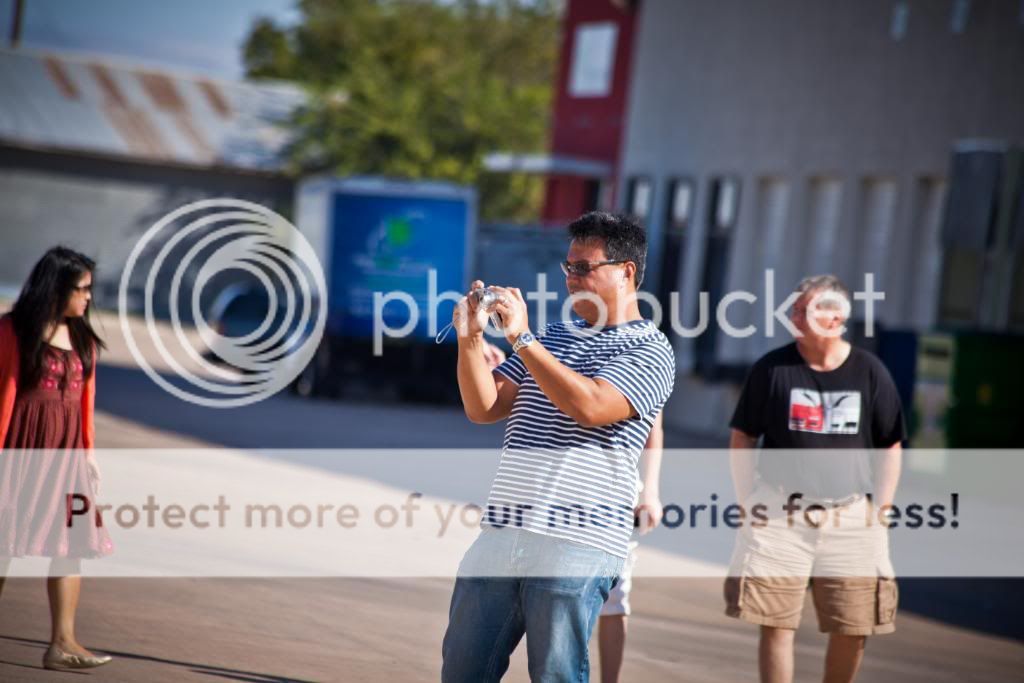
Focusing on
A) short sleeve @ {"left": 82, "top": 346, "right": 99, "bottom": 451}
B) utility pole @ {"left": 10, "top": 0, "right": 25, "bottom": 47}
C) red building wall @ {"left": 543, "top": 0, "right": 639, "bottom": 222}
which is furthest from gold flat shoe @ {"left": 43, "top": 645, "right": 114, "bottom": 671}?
utility pole @ {"left": 10, "top": 0, "right": 25, "bottom": 47}

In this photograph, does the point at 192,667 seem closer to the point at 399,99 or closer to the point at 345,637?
the point at 345,637

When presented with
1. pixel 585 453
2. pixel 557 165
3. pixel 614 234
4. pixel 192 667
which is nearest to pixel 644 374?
pixel 585 453

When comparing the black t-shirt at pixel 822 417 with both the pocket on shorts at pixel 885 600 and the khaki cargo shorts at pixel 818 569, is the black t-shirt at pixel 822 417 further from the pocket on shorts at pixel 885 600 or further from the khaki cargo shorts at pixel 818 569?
the pocket on shorts at pixel 885 600

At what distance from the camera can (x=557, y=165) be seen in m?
31.1

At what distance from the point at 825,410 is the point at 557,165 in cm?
2469

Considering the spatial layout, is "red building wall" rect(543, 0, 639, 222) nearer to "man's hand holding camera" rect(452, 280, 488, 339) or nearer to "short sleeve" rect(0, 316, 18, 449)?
"short sleeve" rect(0, 316, 18, 449)

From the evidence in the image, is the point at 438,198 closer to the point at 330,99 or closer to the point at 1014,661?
the point at 1014,661

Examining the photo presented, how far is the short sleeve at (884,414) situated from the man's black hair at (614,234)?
7.32ft

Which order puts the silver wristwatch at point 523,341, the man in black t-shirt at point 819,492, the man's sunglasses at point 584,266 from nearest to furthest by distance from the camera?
the silver wristwatch at point 523,341
the man's sunglasses at point 584,266
the man in black t-shirt at point 819,492

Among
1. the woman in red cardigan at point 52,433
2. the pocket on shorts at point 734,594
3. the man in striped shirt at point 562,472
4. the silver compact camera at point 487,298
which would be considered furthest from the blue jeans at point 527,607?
the woman in red cardigan at point 52,433

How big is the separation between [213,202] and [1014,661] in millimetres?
39054

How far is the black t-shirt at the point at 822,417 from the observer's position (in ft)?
21.7

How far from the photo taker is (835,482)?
660cm

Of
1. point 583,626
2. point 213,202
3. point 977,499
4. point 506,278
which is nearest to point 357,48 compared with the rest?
point 213,202
